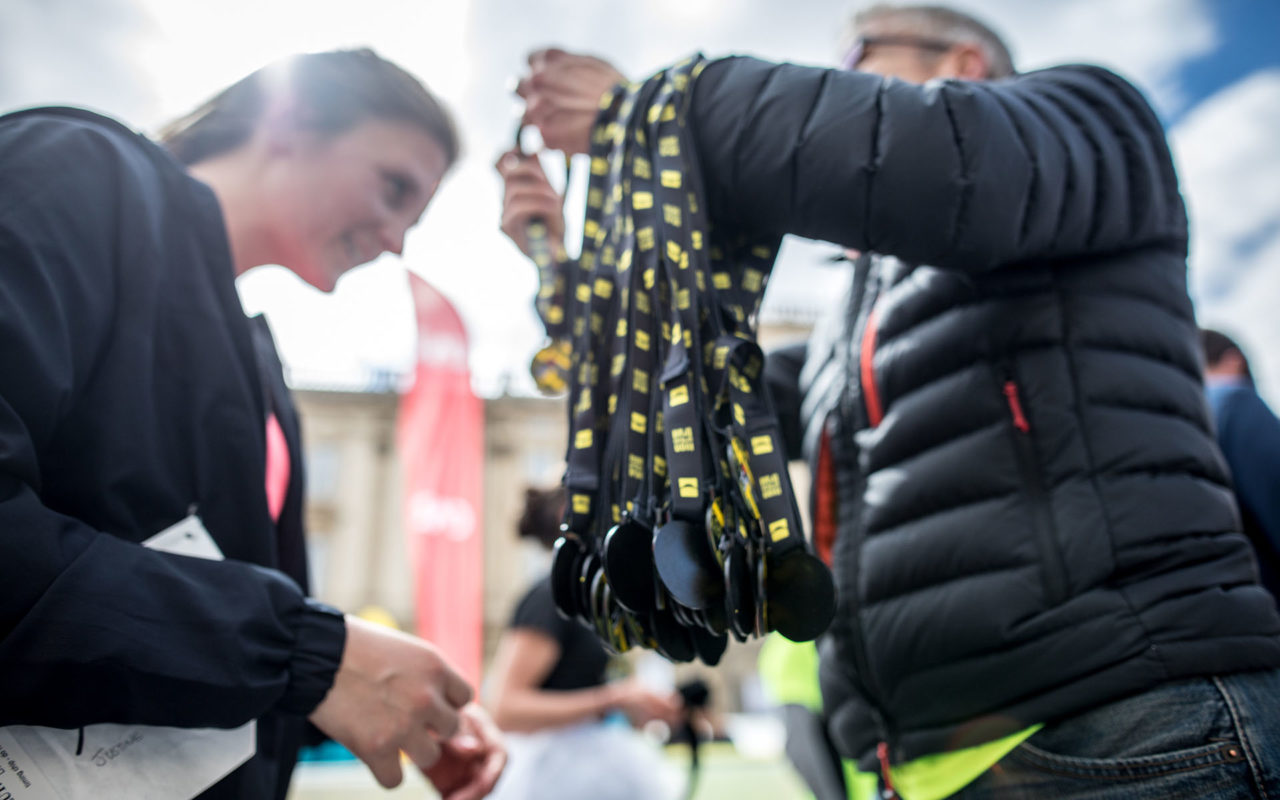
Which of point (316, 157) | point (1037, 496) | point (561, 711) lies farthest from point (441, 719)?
point (561, 711)

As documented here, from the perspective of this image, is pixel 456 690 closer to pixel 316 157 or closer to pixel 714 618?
pixel 714 618

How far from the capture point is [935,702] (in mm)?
1022

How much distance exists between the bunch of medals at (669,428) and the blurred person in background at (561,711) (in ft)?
5.98

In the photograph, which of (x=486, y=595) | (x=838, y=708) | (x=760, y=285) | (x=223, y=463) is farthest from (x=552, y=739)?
(x=486, y=595)

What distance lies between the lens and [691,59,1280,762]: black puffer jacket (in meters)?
0.91

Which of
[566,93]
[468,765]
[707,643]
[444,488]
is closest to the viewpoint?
[707,643]

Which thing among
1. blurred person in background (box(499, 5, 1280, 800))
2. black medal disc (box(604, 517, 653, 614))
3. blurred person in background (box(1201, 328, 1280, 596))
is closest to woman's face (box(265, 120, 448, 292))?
blurred person in background (box(499, 5, 1280, 800))

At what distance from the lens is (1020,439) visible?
1.01m

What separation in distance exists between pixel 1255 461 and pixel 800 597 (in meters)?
1.89

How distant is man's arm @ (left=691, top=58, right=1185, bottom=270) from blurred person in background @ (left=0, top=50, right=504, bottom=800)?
0.71 metres

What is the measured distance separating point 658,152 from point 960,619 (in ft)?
2.25

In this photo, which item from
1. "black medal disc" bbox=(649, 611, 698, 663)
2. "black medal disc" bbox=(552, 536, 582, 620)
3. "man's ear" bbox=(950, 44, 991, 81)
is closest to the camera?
"black medal disc" bbox=(649, 611, 698, 663)

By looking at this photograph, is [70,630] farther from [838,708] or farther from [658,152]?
[838,708]

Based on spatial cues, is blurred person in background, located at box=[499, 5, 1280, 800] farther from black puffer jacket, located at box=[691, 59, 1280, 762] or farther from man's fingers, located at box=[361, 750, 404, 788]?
man's fingers, located at box=[361, 750, 404, 788]
